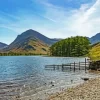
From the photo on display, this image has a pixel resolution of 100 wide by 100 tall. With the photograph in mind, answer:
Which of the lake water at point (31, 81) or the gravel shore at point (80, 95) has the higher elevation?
the gravel shore at point (80, 95)

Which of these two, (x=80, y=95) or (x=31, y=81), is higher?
(x=80, y=95)

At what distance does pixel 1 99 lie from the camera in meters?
31.3

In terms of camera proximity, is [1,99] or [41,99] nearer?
[41,99]

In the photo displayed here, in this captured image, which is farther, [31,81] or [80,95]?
[31,81]

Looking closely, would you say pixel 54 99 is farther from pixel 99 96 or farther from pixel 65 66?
pixel 65 66

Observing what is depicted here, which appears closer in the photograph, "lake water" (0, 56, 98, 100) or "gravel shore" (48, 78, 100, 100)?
"gravel shore" (48, 78, 100, 100)

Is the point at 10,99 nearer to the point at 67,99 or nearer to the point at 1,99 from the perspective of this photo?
the point at 1,99

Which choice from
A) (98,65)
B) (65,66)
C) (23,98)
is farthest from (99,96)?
(65,66)

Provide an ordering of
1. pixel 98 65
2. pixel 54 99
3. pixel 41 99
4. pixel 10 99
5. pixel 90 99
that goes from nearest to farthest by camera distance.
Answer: pixel 90 99, pixel 54 99, pixel 41 99, pixel 10 99, pixel 98 65

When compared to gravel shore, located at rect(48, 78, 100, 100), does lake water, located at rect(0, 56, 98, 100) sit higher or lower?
lower

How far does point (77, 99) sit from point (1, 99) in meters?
12.1

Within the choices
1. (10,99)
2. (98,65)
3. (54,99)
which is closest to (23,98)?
(10,99)

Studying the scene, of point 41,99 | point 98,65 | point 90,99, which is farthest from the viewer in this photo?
point 98,65

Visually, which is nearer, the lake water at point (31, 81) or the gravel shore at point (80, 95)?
the gravel shore at point (80, 95)
